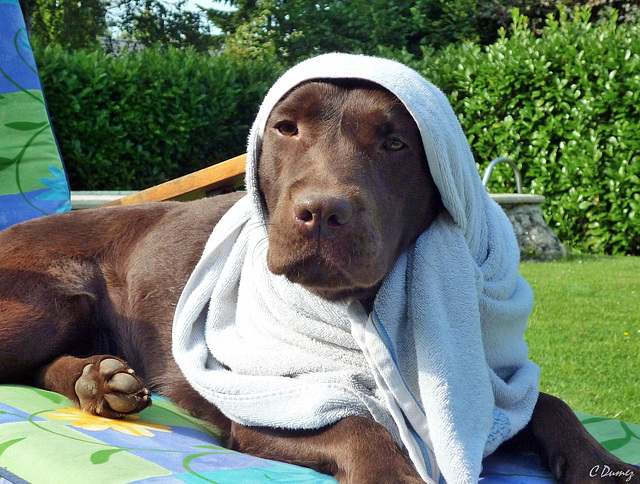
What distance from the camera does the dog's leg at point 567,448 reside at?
70.8 inches

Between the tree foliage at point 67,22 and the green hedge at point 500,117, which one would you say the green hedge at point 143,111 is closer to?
the green hedge at point 500,117

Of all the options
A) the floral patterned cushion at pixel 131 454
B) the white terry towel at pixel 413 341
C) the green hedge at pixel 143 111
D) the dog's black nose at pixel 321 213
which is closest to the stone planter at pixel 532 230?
the green hedge at pixel 143 111

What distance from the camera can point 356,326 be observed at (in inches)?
75.5

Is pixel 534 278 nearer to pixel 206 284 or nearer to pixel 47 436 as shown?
pixel 206 284

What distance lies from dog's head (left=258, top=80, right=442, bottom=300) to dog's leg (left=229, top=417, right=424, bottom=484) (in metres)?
0.37

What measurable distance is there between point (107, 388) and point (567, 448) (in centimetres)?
132

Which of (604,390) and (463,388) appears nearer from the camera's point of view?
(463,388)

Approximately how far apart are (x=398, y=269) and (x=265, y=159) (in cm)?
53

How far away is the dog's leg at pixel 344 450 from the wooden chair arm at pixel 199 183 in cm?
166

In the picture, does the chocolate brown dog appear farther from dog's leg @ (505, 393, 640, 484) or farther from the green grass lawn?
the green grass lawn

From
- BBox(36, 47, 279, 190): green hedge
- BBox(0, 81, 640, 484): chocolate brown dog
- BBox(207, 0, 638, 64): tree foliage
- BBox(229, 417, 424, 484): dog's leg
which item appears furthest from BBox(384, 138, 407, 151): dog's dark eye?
BBox(207, 0, 638, 64): tree foliage

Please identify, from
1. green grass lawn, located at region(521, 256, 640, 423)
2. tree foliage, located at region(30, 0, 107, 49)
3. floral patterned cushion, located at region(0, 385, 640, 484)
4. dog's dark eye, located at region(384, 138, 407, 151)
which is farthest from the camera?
tree foliage, located at region(30, 0, 107, 49)

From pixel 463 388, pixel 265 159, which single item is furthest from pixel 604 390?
pixel 265 159

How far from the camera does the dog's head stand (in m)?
1.73
